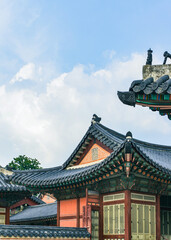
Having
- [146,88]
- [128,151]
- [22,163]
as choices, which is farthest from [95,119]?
[22,163]

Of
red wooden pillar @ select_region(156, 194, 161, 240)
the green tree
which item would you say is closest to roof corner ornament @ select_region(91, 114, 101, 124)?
red wooden pillar @ select_region(156, 194, 161, 240)

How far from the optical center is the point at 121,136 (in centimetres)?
2100

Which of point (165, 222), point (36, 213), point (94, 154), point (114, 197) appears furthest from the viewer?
point (36, 213)

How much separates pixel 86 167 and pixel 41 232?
4538 millimetres

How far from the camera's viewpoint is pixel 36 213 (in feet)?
90.5

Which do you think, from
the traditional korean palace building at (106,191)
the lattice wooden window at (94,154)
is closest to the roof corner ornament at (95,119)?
the traditional korean palace building at (106,191)

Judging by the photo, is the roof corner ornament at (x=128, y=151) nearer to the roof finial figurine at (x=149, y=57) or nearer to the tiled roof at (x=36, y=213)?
the roof finial figurine at (x=149, y=57)

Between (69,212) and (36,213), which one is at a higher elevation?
(69,212)

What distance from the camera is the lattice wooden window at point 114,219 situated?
1600 cm

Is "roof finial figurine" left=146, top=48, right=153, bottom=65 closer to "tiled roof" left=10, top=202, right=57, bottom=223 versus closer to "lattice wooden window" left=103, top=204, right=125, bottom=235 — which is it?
"lattice wooden window" left=103, top=204, right=125, bottom=235

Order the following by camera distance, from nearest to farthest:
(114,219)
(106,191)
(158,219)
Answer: (114,219), (158,219), (106,191)

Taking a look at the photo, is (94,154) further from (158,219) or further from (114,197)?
(158,219)

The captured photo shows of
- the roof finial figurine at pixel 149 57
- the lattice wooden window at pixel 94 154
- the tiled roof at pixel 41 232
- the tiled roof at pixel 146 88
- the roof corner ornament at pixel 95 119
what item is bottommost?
the tiled roof at pixel 41 232

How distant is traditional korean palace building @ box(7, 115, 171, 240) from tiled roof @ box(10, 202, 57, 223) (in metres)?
5.11
